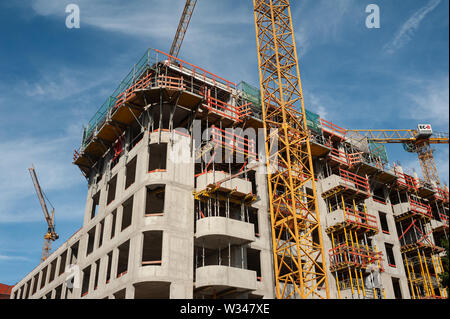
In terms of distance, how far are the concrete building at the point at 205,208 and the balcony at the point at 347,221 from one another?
4.7 inches

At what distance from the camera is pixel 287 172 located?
152ft

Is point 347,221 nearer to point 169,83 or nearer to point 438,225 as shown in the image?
point 438,225

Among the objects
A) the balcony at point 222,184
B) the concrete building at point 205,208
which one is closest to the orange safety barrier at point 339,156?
the concrete building at point 205,208

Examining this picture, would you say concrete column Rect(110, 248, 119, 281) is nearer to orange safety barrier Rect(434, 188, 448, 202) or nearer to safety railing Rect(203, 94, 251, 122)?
safety railing Rect(203, 94, 251, 122)

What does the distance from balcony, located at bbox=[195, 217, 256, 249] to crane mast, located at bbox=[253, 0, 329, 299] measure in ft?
13.1

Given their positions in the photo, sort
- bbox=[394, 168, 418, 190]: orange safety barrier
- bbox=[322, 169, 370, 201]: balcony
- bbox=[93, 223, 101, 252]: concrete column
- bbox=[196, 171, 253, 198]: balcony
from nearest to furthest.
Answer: bbox=[196, 171, 253, 198]: balcony → bbox=[93, 223, 101, 252]: concrete column → bbox=[322, 169, 370, 201]: balcony → bbox=[394, 168, 418, 190]: orange safety barrier

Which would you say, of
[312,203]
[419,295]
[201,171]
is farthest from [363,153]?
[201,171]

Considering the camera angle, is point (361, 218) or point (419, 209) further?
point (419, 209)

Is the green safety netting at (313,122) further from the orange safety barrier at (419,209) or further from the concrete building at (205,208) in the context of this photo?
the orange safety barrier at (419,209)

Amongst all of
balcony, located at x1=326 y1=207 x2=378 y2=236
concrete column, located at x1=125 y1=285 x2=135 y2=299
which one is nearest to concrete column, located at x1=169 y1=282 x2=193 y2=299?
concrete column, located at x1=125 y1=285 x2=135 y2=299

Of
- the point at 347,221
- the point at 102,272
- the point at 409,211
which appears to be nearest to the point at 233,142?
the point at 347,221

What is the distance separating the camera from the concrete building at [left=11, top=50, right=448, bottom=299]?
123ft

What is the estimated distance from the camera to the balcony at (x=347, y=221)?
155 feet

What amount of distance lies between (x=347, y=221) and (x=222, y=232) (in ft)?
52.1
